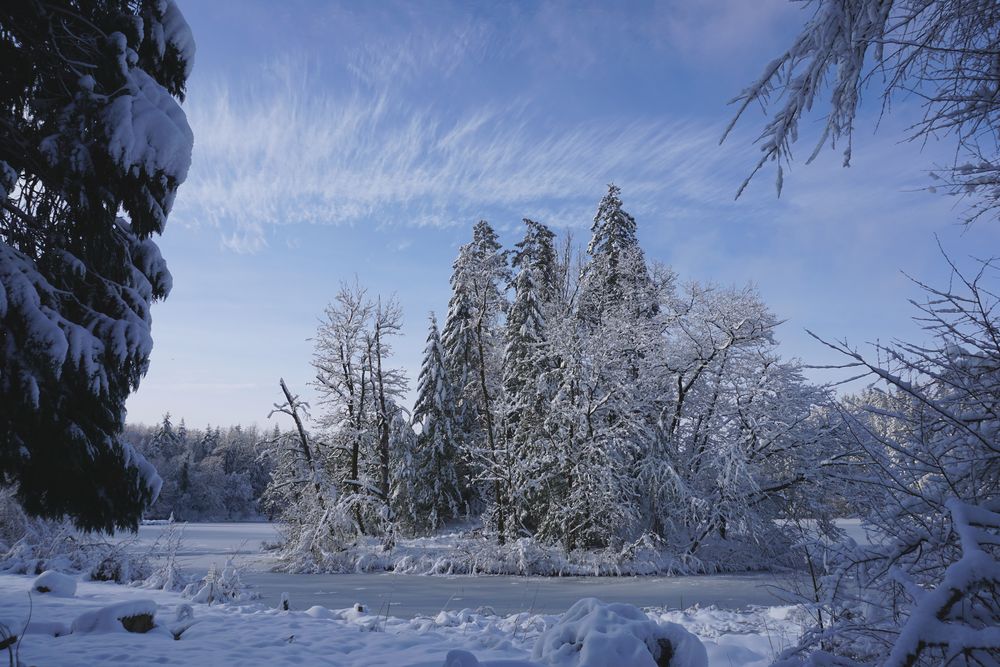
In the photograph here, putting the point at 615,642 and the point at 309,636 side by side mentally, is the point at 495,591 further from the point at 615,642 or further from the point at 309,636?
the point at 615,642

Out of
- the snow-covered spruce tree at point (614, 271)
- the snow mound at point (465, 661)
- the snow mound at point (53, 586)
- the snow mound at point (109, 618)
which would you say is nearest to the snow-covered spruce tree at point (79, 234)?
the snow mound at point (109, 618)

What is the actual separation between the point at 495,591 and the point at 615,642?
371 inches

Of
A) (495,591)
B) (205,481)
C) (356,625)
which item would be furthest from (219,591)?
(205,481)

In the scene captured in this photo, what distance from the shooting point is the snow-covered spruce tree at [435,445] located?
25812 mm

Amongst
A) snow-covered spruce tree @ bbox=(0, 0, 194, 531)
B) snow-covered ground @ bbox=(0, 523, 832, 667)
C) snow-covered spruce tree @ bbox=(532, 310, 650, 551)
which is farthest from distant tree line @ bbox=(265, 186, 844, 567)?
snow-covered spruce tree @ bbox=(0, 0, 194, 531)

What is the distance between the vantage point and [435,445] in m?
26.5

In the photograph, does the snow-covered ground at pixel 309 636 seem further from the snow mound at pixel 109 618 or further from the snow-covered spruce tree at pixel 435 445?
the snow-covered spruce tree at pixel 435 445

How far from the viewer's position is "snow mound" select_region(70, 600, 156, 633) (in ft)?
20.2

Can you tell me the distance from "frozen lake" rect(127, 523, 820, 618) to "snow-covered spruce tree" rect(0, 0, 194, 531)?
6134 mm

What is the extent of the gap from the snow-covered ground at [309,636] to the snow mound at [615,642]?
492 millimetres

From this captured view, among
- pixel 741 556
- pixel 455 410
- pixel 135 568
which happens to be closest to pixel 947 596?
pixel 135 568

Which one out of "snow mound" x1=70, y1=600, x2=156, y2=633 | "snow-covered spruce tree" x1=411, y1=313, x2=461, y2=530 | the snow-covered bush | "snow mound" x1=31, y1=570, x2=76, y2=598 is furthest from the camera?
"snow-covered spruce tree" x1=411, y1=313, x2=461, y2=530

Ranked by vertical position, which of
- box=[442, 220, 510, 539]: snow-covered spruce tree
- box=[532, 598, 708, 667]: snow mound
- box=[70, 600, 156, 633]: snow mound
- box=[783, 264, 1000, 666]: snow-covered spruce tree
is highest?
box=[442, 220, 510, 539]: snow-covered spruce tree

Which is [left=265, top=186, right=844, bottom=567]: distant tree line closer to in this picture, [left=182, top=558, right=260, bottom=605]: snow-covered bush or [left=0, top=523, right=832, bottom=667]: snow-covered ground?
[left=0, top=523, right=832, bottom=667]: snow-covered ground
